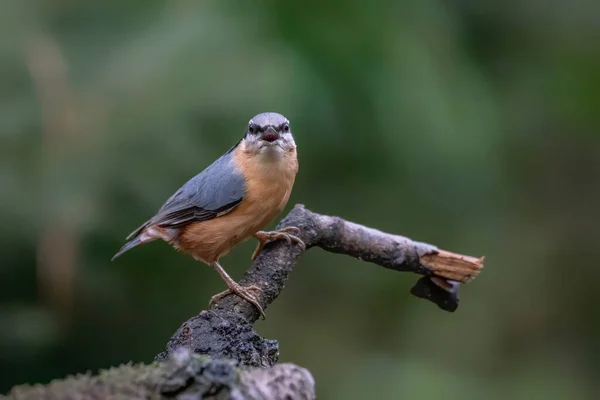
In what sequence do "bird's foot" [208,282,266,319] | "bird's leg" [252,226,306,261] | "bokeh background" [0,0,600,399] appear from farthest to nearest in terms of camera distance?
1. "bokeh background" [0,0,600,399]
2. "bird's leg" [252,226,306,261]
3. "bird's foot" [208,282,266,319]

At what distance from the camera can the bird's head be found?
2096 millimetres

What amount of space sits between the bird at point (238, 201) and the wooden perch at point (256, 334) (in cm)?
9

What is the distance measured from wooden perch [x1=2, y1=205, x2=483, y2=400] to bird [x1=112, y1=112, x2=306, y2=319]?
0.29 feet

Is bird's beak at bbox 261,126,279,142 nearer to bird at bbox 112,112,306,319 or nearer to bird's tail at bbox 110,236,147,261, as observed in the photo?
bird at bbox 112,112,306,319

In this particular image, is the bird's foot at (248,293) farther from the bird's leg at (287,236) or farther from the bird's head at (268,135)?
the bird's head at (268,135)

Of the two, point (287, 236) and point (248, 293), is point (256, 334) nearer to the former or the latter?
point (248, 293)

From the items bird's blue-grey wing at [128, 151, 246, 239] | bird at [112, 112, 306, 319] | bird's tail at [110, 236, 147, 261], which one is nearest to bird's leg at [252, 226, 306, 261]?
→ bird at [112, 112, 306, 319]

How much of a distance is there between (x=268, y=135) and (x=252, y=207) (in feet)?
0.77

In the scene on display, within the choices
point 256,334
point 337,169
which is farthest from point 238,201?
point 337,169

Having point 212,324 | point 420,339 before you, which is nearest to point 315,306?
point 420,339

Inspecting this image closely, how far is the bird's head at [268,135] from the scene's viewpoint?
2096 millimetres

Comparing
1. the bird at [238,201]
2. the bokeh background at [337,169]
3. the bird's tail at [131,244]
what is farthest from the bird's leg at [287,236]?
the bokeh background at [337,169]

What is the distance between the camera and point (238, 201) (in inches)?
83.9

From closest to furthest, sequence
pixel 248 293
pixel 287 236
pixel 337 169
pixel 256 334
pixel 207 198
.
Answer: pixel 256 334 < pixel 248 293 < pixel 287 236 < pixel 207 198 < pixel 337 169
